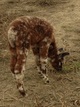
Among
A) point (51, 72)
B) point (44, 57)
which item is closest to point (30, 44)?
point (44, 57)

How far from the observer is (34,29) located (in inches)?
282

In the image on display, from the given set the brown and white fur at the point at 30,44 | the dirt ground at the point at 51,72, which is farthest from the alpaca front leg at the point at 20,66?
the dirt ground at the point at 51,72

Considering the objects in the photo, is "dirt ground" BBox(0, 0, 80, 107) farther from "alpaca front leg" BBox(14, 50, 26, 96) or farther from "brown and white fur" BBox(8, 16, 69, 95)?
"alpaca front leg" BBox(14, 50, 26, 96)

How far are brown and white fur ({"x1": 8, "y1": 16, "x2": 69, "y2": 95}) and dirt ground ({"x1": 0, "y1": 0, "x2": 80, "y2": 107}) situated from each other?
23 centimetres

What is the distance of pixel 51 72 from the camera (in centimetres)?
807

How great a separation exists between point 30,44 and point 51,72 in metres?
1.23

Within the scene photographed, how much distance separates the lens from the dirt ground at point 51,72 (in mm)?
6883

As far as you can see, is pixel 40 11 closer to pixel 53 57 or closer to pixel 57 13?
pixel 57 13

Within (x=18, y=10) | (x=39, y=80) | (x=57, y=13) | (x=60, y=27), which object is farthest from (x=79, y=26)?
(x=39, y=80)

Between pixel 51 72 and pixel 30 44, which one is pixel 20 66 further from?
pixel 51 72

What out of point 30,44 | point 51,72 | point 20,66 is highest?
point 30,44

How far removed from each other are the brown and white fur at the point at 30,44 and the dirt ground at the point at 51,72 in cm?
23

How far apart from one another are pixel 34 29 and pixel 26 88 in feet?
4.15

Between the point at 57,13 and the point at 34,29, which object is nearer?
the point at 34,29
